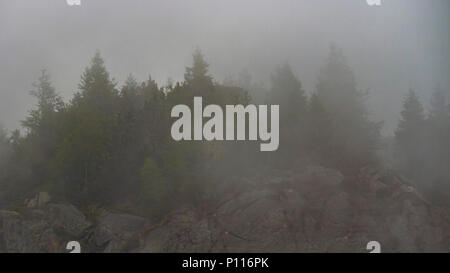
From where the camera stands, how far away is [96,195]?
91.3ft

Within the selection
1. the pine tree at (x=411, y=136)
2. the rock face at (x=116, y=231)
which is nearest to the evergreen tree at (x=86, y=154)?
the rock face at (x=116, y=231)

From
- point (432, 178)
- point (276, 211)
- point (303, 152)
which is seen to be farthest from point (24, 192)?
point (432, 178)

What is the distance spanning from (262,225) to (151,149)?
430 inches

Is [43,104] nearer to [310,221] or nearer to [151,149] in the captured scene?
[151,149]

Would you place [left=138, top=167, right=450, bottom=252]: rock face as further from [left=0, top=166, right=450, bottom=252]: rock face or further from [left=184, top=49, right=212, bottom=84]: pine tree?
[left=184, top=49, right=212, bottom=84]: pine tree

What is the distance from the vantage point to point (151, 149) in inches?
1139

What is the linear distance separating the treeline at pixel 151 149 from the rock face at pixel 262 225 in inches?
67.7

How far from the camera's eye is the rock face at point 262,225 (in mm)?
23359

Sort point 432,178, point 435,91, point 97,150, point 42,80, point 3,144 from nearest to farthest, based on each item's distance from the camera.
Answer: point 97,150 → point 432,178 → point 42,80 → point 435,91 → point 3,144

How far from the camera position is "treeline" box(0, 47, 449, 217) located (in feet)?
88.4

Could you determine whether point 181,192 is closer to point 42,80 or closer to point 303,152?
point 303,152

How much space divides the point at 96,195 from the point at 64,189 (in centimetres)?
240

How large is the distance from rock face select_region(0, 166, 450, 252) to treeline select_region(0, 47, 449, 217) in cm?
172

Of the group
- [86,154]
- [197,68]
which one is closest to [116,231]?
[86,154]
